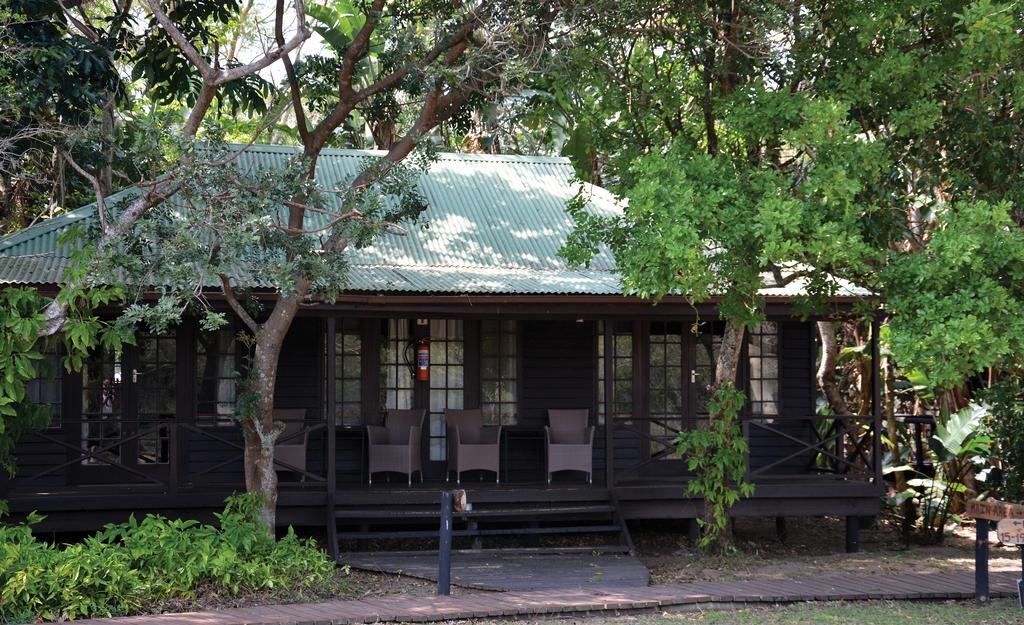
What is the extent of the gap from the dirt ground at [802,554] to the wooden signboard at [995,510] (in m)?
2.12

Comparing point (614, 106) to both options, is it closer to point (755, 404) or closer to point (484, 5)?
point (484, 5)

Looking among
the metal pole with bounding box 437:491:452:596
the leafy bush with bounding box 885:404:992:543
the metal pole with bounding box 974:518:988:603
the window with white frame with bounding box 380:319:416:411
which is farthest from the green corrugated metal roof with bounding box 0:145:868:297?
the metal pole with bounding box 974:518:988:603

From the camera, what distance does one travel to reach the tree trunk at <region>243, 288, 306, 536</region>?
1098 centimetres

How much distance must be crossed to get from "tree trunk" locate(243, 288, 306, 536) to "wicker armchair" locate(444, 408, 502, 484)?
2.94 meters

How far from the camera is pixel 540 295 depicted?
12367mm

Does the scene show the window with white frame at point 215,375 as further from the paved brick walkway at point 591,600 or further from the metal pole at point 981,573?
the metal pole at point 981,573

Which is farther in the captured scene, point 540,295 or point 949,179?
point 540,295

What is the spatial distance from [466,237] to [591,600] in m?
6.23

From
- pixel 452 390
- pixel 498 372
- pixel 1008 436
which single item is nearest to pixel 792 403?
pixel 1008 436

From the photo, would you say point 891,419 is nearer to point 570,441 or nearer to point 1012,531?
point 570,441

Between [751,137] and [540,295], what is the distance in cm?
329

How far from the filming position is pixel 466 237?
14.8 metres

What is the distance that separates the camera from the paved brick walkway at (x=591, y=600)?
29.6ft

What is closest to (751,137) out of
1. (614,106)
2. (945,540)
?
(614,106)
